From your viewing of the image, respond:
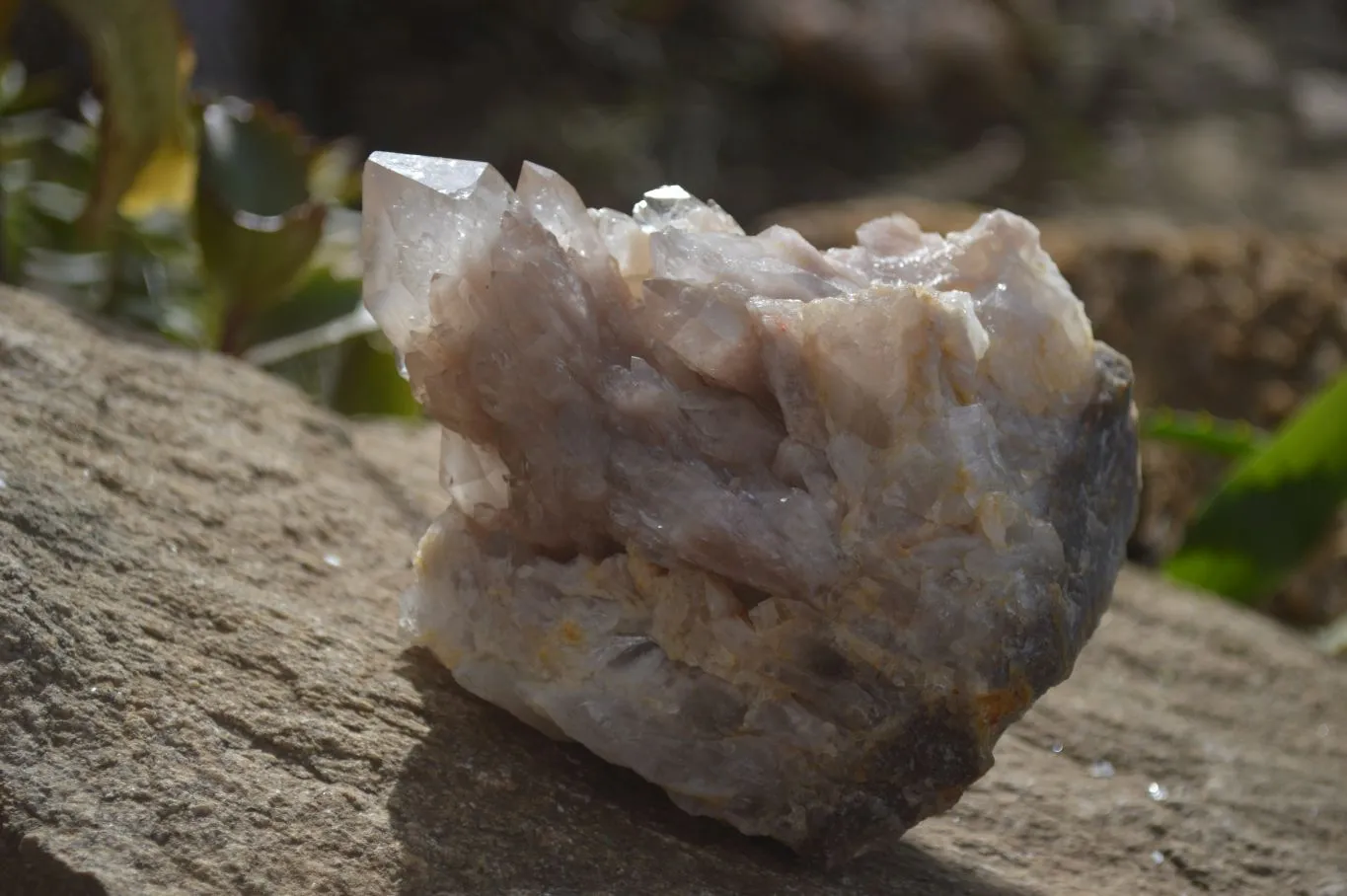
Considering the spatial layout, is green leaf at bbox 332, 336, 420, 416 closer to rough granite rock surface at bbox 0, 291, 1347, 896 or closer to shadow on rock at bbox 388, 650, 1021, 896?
rough granite rock surface at bbox 0, 291, 1347, 896

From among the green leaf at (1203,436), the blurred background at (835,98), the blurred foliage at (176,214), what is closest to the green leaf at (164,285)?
the blurred foliage at (176,214)

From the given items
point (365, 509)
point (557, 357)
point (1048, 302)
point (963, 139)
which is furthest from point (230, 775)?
point (963, 139)

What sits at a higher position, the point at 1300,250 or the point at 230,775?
the point at 1300,250

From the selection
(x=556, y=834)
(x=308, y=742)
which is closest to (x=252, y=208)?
(x=308, y=742)

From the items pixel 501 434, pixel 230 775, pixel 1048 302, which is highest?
pixel 1048 302

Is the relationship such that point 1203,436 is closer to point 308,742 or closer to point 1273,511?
point 1273,511

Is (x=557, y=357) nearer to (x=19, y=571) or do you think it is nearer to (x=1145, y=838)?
(x=19, y=571)

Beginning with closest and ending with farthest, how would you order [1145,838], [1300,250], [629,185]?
[1145,838] → [1300,250] → [629,185]
